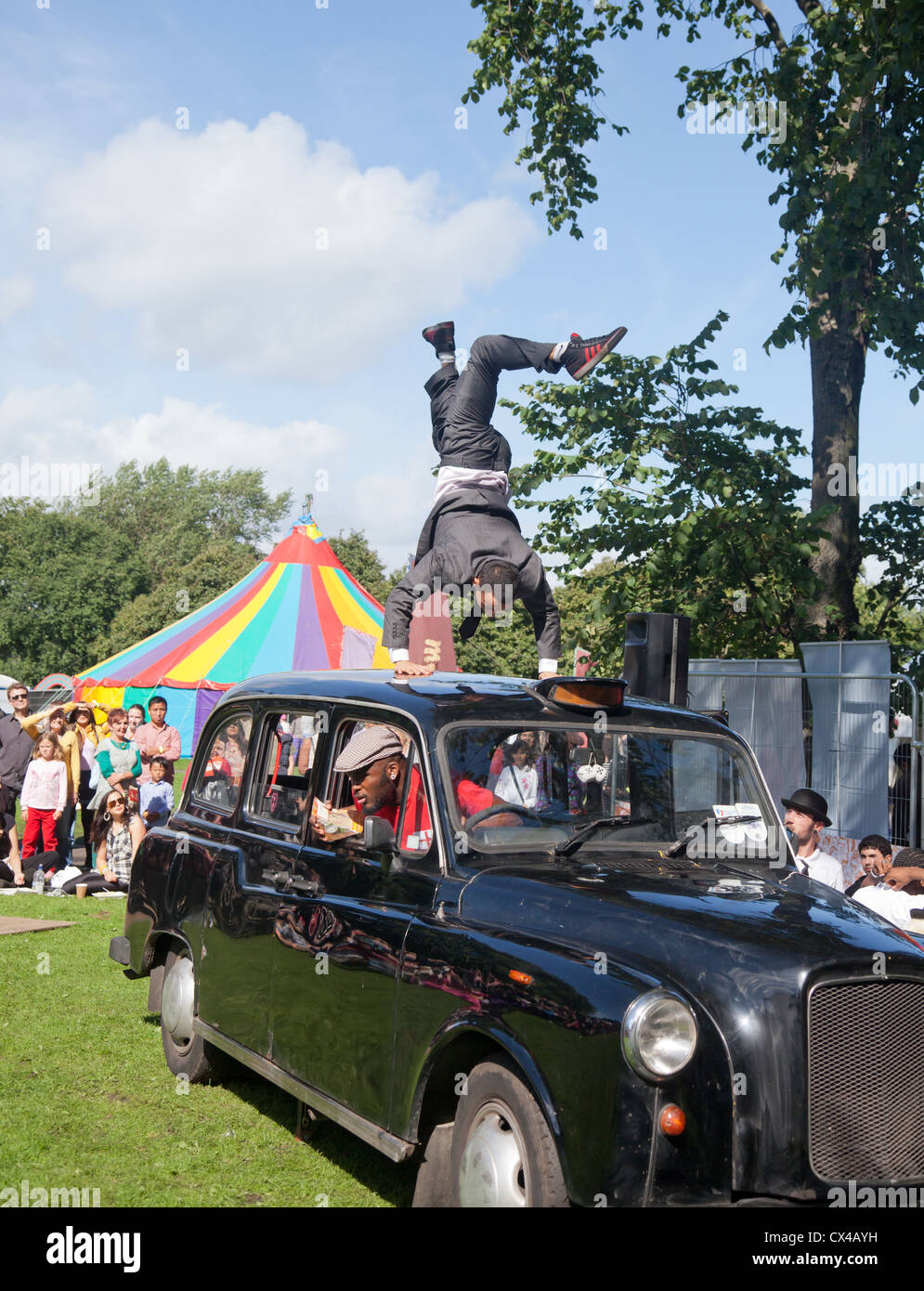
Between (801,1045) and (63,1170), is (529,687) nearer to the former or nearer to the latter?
(801,1045)

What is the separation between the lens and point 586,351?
7.55 metres

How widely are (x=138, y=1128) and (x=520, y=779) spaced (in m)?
2.69

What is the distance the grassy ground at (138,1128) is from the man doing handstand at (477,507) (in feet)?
8.78

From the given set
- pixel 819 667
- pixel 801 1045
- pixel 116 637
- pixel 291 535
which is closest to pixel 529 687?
pixel 801 1045

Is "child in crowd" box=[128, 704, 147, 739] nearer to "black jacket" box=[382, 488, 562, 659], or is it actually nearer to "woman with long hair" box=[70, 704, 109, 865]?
"woman with long hair" box=[70, 704, 109, 865]

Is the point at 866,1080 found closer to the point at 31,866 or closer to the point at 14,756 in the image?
the point at 31,866

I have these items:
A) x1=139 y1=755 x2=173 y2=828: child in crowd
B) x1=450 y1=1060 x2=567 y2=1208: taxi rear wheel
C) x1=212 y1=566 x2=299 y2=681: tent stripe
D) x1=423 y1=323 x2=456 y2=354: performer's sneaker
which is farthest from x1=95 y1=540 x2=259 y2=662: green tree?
x1=450 y1=1060 x2=567 y2=1208: taxi rear wheel

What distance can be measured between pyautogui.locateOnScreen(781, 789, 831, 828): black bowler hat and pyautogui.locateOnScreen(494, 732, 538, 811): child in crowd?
3797 mm

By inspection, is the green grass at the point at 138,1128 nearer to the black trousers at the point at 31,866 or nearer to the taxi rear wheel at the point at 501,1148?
the taxi rear wheel at the point at 501,1148

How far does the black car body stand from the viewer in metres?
3.33

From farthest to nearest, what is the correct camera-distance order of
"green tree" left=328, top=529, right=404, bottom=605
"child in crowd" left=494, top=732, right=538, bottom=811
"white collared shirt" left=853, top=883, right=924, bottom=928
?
"green tree" left=328, top=529, right=404, bottom=605, "white collared shirt" left=853, top=883, right=924, bottom=928, "child in crowd" left=494, top=732, right=538, bottom=811

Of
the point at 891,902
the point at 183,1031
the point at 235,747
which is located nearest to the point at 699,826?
the point at 235,747
